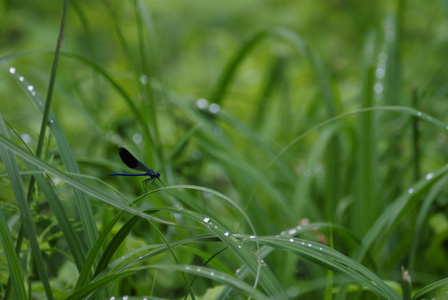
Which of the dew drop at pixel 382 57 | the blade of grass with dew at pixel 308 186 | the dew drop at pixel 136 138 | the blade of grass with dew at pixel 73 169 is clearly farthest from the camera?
the dew drop at pixel 382 57

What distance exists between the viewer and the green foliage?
795 millimetres

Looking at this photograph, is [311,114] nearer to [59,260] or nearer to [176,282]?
[176,282]

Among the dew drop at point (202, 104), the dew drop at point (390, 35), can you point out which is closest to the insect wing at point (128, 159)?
the dew drop at point (202, 104)

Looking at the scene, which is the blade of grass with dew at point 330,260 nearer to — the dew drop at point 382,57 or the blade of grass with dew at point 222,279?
the blade of grass with dew at point 222,279

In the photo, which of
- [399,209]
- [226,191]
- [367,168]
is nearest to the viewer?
[399,209]

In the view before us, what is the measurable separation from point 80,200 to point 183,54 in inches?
137

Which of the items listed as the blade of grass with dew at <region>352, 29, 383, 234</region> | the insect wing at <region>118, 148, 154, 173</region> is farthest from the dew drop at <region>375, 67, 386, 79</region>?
the insect wing at <region>118, 148, 154, 173</region>

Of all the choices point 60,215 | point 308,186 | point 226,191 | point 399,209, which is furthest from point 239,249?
point 226,191

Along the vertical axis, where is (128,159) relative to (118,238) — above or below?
above

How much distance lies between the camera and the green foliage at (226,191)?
80cm

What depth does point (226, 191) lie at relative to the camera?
6.78 feet

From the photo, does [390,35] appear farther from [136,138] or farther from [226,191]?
[136,138]

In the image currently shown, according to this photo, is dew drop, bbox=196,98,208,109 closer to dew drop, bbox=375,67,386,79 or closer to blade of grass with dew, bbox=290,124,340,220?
blade of grass with dew, bbox=290,124,340,220

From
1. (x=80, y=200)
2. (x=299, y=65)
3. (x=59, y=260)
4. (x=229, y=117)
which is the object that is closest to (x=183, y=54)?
(x=299, y=65)
